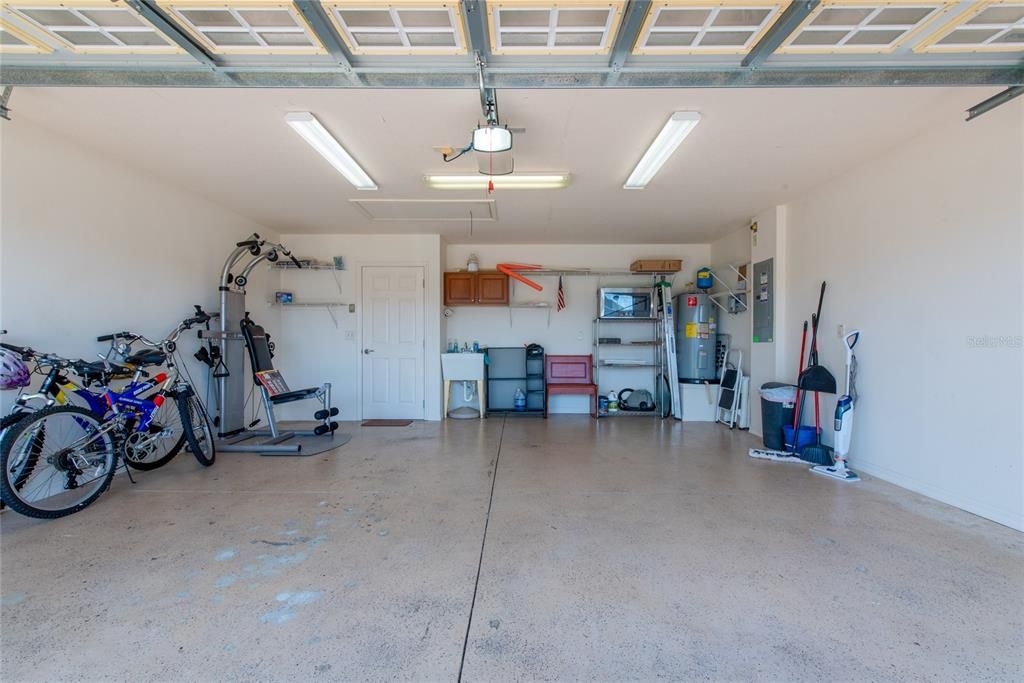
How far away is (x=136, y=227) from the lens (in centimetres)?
399

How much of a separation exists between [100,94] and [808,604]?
4.77 m

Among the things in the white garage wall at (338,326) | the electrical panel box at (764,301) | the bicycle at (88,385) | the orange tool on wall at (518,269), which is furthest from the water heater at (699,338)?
the bicycle at (88,385)

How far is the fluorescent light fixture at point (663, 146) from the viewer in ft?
9.62

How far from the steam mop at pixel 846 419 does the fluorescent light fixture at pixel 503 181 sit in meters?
2.92

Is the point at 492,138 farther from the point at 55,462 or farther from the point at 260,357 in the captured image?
the point at 260,357

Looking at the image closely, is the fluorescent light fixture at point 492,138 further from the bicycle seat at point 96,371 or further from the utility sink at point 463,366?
the utility sink at point 463,366

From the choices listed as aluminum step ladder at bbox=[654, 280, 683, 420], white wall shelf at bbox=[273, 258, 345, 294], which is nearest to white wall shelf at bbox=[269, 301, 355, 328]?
white wall shelf at bbox=[273, 258, 345, 294]

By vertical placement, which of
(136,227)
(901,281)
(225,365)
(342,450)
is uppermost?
(136,227)

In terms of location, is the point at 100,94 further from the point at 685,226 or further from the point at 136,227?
the point at 685,226

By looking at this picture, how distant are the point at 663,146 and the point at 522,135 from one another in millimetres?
1085

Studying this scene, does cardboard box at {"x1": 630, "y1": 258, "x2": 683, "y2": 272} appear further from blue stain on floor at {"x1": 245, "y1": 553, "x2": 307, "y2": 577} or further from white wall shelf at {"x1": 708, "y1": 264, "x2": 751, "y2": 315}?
blue stain on floor at {"x1": 245, "y1": 553, "x2": 307, "y2": 577}

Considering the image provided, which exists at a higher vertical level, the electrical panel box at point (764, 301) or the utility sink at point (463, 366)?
the electrical panel box at point (764, 301)

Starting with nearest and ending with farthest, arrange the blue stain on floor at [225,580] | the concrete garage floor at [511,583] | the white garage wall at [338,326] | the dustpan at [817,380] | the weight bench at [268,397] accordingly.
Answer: the concrete garage floor at [511,583] < the blue stain on floor at [225,580] < the dustpan at [817,380] < the weight bench at [268,397] < the white garage wall at [338,326]

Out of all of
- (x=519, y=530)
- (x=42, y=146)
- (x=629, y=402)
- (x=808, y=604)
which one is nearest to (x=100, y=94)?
(x=42, y=146)
